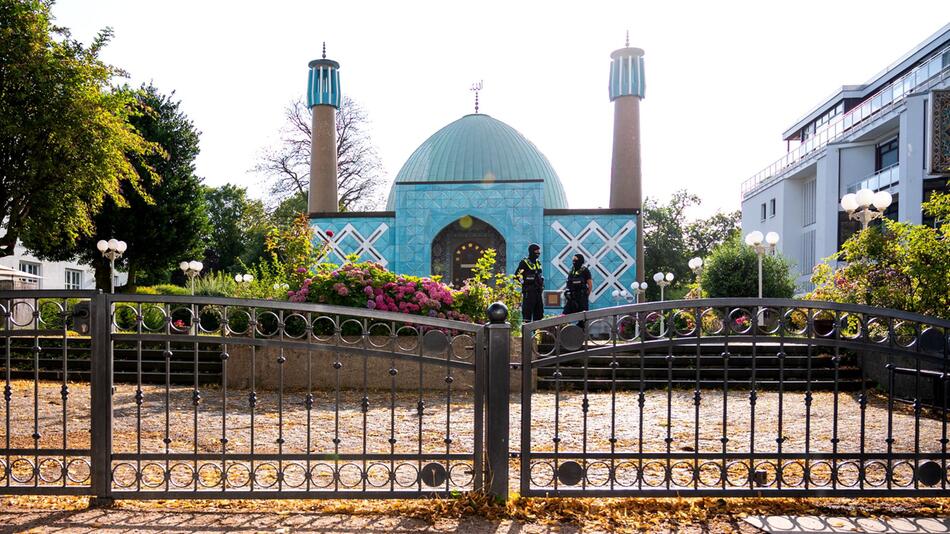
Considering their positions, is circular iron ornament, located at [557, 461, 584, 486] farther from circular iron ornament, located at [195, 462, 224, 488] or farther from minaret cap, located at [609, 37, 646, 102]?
minaret cap, located at [609, 37, 646, 102]

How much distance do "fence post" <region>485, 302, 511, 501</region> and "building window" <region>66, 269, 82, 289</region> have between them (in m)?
36.5

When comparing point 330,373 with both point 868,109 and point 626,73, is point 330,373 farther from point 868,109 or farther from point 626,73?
point 868,109

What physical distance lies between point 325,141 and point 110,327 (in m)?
25.9

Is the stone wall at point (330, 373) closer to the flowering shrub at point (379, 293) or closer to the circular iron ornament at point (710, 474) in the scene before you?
the flowering shrub at point (379, 293)

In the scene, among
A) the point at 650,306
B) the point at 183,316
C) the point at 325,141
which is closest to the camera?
the point at 650,306

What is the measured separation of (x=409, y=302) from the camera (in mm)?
10344

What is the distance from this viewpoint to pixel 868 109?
28016 mm

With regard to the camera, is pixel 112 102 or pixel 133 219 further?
pixel 133 219

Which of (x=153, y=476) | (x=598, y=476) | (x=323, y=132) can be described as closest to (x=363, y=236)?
(x=323, y=132)

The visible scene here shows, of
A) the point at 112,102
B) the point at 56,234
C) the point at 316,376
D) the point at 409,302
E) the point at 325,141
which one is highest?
the point at 325,141

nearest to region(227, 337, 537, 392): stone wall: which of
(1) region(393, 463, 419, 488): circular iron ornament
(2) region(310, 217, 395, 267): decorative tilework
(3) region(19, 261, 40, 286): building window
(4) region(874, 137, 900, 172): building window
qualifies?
(1) region(393, 463, 419, 488): circular iron ornament

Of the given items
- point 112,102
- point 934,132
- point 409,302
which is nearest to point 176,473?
point 409,302

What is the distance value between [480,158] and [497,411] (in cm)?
2728

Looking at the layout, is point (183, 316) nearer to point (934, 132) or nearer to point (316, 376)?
point (316, 376)
